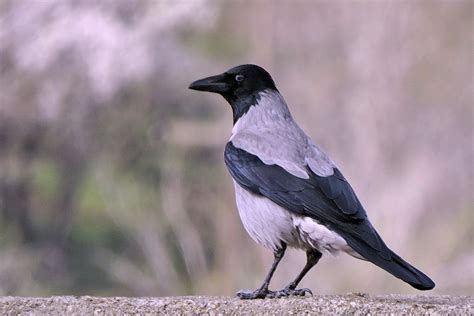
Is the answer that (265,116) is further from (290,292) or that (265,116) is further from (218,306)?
(218,306)

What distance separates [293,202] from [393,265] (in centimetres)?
66

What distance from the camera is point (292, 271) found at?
9820mm

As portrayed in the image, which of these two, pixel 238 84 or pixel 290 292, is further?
pixel 238 84

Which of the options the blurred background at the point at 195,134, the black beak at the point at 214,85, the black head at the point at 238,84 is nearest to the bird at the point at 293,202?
the black head at the point at 238,84

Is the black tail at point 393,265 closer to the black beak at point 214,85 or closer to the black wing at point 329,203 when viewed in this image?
the black wing at point 329,203

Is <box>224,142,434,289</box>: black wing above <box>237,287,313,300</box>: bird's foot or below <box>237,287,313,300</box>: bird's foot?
above

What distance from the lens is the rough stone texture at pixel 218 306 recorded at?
4.77 meters

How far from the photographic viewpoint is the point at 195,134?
40.1 feet

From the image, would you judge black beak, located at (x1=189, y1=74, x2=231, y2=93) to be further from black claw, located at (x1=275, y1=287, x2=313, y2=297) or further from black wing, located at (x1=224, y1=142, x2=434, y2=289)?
black claw, located at (x1=275, y1=287, x2=313, y2=297)

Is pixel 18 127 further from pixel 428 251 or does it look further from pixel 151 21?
pixel 428 251

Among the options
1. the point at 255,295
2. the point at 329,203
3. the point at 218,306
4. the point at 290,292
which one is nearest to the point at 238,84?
the point at 329,203

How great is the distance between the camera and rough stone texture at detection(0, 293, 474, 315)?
4766mm

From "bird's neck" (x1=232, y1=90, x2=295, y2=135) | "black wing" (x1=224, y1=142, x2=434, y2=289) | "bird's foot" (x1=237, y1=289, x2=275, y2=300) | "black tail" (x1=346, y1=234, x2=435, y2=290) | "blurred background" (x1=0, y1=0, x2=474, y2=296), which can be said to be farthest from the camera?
"blurred background" (x1=0, y1=0, x2=474, y2=296)

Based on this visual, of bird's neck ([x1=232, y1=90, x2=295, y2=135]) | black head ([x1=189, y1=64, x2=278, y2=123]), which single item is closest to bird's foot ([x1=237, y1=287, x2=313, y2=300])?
bird's neck ([x1=232, y1=90, x2=295, y2=135])
